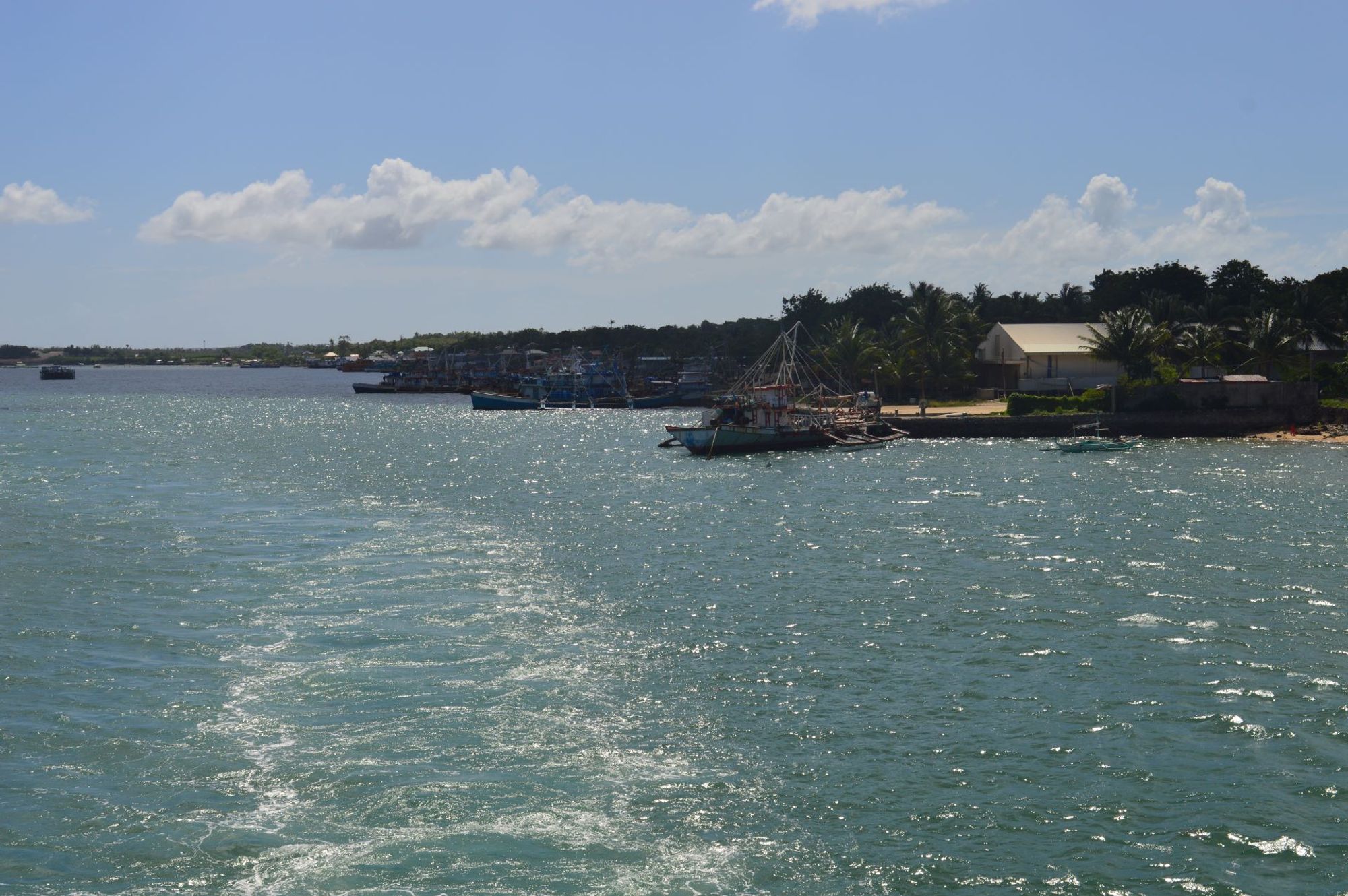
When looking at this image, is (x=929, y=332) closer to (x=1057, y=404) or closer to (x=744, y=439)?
(x=1057, y=404)

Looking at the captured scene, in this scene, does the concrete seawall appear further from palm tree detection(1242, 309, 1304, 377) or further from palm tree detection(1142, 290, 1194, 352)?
palm tree detection(1142, 290, 1194, 352)

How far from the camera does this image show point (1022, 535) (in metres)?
→ 46.9

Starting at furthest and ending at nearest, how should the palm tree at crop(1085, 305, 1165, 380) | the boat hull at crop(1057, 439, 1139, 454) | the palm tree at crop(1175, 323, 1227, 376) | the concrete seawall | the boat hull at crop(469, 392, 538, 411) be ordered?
the boat hull at crop(469, 392, 538, 411)
the palm tree at crop(1175, 323, 1227, 376)
the palm tree at crop(1085, 305, 1165, 380)
the concrete seawall
the boat hull at crop(1057, 439, 1139, 454)

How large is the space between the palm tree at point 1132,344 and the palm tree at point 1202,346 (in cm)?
285

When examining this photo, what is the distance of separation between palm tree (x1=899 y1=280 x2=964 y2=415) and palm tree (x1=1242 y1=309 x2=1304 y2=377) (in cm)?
2669

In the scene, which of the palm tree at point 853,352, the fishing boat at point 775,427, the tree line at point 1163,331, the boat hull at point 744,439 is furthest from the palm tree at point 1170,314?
the boat hull at point 744,439

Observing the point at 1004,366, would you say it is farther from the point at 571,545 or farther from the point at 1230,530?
the point at 571,545

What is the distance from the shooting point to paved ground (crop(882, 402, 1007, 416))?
10894 cm

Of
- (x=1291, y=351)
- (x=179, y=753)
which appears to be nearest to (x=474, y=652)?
(x=179, y=753)

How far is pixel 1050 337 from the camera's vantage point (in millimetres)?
122750

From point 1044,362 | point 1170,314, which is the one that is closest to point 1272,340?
point 1170,314

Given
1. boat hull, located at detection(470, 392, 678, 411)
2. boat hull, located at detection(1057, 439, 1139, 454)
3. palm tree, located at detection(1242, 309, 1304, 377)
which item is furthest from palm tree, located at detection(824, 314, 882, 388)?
boat hull, located at detection(470, 392, 678, 411)

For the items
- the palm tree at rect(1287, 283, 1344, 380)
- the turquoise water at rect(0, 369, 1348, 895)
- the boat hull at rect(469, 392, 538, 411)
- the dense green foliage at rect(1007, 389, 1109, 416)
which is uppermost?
the palm tree at rect(1287, 283, 1344, 380)

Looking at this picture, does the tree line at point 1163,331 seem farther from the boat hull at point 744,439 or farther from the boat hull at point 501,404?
the boat hull at point 501,404
